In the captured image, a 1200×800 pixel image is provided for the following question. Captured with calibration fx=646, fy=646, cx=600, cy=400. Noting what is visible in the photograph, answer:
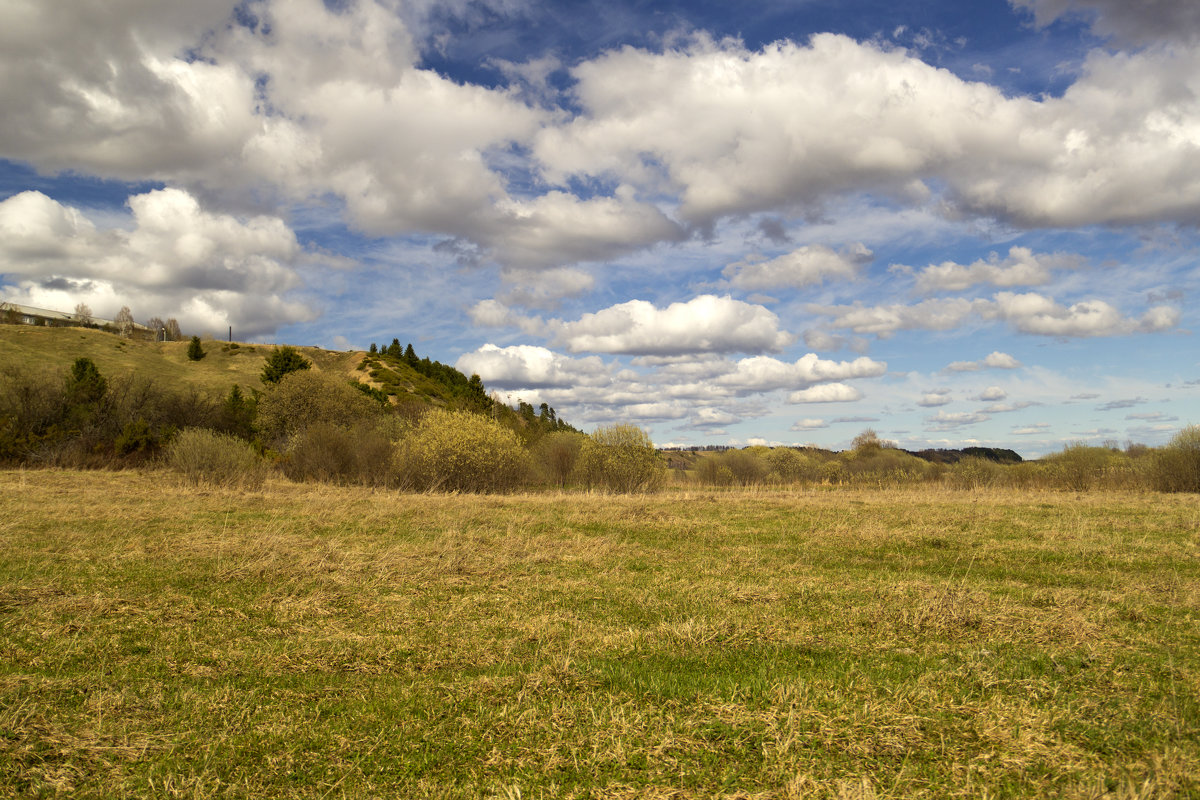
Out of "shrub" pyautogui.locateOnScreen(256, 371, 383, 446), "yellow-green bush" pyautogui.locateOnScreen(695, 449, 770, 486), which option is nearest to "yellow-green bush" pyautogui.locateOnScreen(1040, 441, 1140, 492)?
"yellow-green bush" pyautogui.locateOnScreen(695, 449, 770, 486)

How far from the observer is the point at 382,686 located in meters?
5.61

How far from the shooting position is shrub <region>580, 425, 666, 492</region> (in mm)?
32000

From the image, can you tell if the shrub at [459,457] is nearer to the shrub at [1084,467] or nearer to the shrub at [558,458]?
the shrub at [558,458]

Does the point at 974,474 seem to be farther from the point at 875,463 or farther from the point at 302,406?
the point at 302,406

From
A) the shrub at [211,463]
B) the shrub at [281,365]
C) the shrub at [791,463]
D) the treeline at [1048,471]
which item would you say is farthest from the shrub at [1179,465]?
the shrub at [281,365]

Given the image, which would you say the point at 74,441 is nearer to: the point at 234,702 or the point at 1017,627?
the point at 234,702

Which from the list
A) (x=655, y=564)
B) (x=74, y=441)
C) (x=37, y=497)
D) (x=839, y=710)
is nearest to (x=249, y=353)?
(x=74, y=441)

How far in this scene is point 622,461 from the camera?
32156mm

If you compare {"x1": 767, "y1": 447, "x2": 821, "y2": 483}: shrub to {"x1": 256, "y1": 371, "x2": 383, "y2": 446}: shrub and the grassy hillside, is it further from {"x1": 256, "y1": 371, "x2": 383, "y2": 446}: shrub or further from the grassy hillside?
the grassy hillside

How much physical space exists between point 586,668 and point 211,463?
24.7 meters

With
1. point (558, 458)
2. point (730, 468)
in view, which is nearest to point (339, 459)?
point (558, 458)

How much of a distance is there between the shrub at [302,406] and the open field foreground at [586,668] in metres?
37.8

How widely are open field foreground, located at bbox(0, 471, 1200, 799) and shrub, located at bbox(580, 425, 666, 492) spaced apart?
18790 mm

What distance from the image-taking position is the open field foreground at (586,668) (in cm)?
420
